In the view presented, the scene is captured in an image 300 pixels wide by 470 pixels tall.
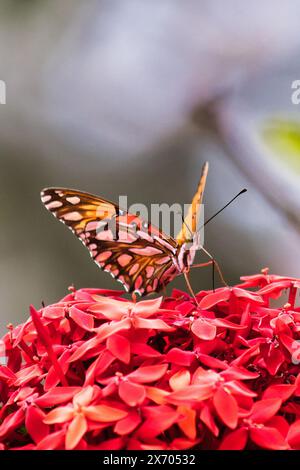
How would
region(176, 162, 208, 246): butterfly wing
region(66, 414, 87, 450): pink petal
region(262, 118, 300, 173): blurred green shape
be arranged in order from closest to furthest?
region(66, 414, 87, 450): pink petal, region(176, 162, 208, 246): butterfly wing, region(262, 118, 300, 173): blurred green shape

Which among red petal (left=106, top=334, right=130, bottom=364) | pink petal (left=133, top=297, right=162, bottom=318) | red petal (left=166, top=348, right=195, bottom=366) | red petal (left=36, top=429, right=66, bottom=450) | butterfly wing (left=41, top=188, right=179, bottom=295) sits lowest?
red petal (left=36, top=429, right=66, bottom=450)

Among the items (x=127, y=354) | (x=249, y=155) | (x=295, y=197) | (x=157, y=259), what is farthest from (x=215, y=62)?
(x=127, y=354)

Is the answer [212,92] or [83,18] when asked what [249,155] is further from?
[83,18]

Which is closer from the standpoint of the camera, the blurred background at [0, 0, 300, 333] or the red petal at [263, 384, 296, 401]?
the red petal at [263, 384, 296, 401]

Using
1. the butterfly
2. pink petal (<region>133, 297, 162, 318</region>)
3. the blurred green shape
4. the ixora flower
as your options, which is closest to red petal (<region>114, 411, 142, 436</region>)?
the ixora flower

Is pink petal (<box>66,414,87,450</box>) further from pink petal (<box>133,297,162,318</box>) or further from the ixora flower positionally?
pink petal (<box>133,297,162,318</box>)

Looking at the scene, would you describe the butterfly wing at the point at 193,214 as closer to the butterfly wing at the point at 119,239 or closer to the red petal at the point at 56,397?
the butterfly wing at the point at 119,239

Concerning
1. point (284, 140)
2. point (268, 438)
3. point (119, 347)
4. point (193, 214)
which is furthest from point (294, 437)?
point (284, 140)

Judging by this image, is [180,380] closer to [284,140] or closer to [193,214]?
[193,214]
